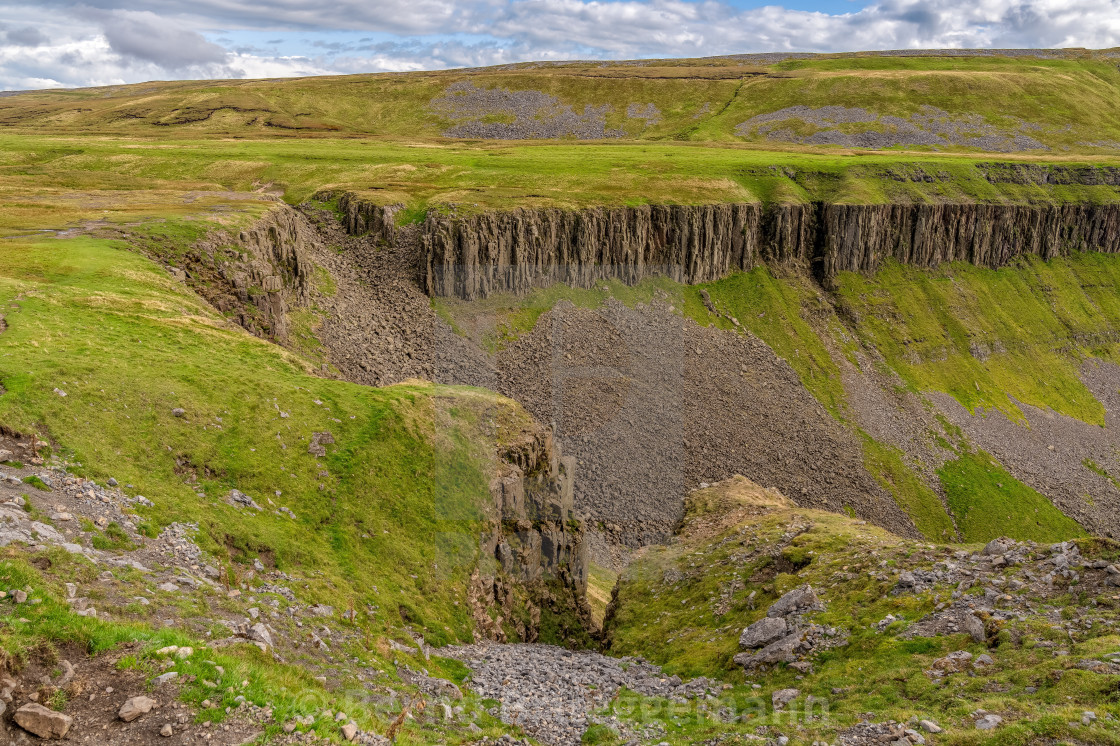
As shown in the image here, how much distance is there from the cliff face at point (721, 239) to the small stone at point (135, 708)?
73.6m

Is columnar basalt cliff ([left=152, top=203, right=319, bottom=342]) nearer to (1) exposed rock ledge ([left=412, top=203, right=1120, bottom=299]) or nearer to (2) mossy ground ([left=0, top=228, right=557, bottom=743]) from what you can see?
(2) mossy ground ([left=0, top=228, right=557, bottom=743])

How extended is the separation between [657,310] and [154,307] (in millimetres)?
67159

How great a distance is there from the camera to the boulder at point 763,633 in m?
29.1

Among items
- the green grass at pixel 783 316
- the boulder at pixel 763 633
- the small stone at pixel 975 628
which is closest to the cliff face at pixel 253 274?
the boulder at pixel 763 633

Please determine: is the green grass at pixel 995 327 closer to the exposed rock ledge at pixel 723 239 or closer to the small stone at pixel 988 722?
the exposed rock ledge at pixel 723 239

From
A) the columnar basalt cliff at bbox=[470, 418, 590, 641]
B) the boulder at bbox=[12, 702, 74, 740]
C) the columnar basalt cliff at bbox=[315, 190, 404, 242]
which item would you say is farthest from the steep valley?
the columnar basalt cliff at bbox=[315, 190, 404, 242]

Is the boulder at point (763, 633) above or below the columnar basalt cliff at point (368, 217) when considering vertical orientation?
below

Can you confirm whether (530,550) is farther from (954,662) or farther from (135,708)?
(135,708)

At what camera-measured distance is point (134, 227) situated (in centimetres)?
6138

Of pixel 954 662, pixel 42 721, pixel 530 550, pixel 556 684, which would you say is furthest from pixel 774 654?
pixel 42 721

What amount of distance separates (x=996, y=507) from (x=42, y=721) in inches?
3745

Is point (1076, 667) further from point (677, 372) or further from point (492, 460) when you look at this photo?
point (677, 372)

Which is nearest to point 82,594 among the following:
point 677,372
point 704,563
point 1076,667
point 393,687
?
point 393,687

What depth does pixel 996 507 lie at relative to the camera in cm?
8200
